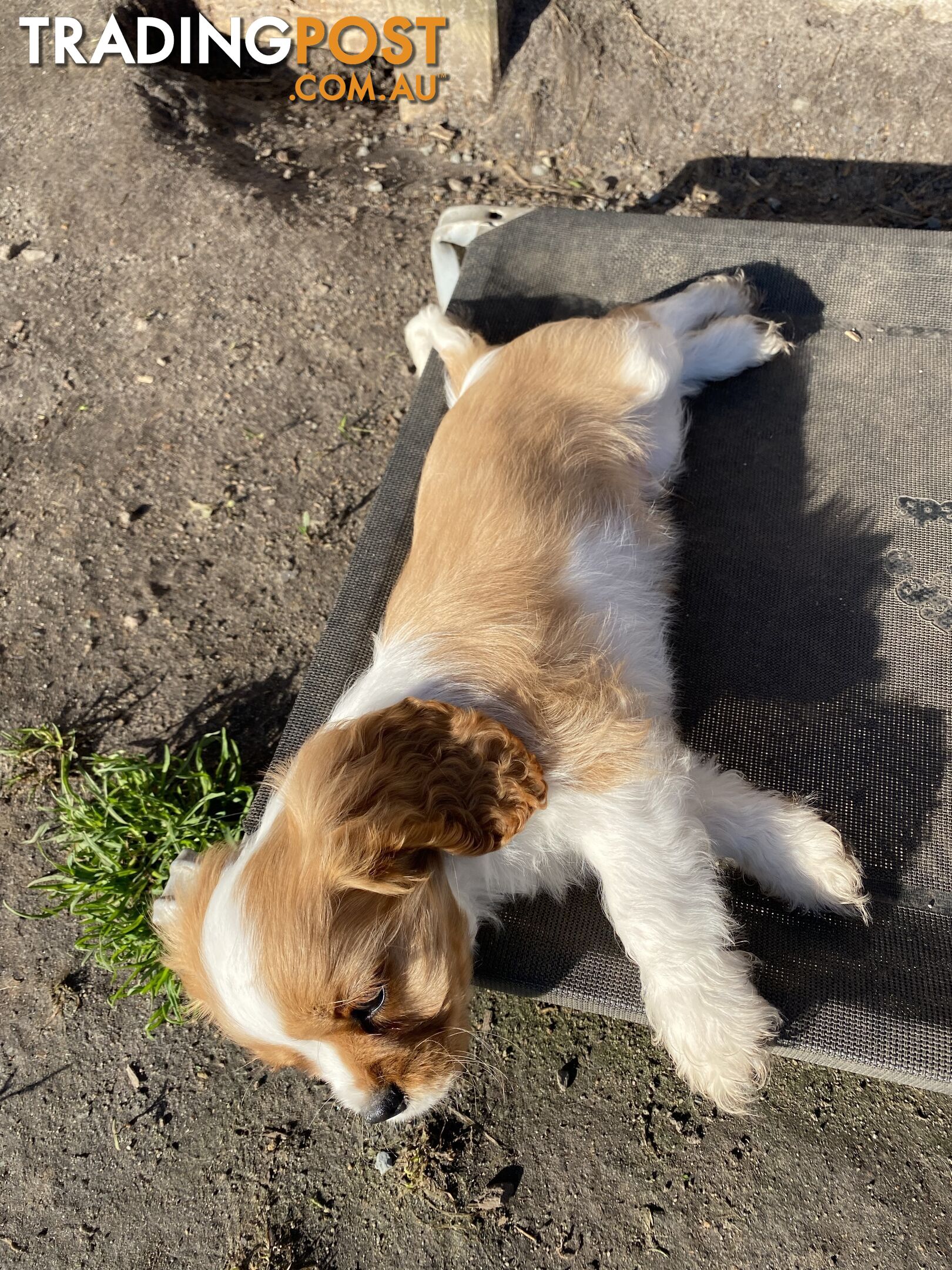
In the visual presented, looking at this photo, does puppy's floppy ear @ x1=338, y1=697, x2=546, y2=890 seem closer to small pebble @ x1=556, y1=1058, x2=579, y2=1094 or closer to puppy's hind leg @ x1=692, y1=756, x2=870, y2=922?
puppy's hind leg @ x1=692, y1=756, x2=870, y2=922

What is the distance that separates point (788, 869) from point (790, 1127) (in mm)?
1003

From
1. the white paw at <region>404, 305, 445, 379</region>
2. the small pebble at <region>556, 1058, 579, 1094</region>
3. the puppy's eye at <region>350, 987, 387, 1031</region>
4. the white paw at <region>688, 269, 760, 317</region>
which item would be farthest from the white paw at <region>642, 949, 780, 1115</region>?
the white paw at <region>404, 305, 445, 379</region>

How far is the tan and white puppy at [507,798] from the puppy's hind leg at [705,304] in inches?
7.7

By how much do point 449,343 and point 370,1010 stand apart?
Result: 266 cm

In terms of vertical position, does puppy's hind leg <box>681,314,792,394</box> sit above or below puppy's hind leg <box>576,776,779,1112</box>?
above

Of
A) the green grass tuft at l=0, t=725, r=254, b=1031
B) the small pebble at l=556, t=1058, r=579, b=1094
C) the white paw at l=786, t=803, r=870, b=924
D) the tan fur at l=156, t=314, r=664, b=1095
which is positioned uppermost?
the tan fur at l=156, t=314, r=664, b=1095

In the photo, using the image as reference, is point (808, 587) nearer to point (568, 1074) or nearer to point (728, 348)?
point (728, 348)

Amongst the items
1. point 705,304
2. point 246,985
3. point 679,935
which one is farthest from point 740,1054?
point 705,304

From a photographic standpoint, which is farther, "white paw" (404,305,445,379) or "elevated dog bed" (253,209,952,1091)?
"white paw" (404,305,445,379)

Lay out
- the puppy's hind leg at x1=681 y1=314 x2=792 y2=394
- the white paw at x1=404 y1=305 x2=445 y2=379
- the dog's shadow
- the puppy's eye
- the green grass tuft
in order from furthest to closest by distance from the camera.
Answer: the white paw at x1=404 y1=305 x2=445 y2=379, the puppy's hind leg at x1=681 y1=314 x2=792 y2=394, the green grass tuft, the dog's shadow, the puppy's eye

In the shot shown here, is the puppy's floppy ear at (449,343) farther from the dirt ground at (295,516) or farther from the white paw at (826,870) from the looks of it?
the white paw at (826,870)

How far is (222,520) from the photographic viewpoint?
13.8 feet

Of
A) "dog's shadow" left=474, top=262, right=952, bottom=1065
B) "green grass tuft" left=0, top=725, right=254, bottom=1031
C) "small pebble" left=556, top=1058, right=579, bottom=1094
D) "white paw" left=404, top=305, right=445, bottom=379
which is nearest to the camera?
"dog's shadow" left=474, top=262, right=952, bottom=1065

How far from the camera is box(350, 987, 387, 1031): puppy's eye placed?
6.34 feet
